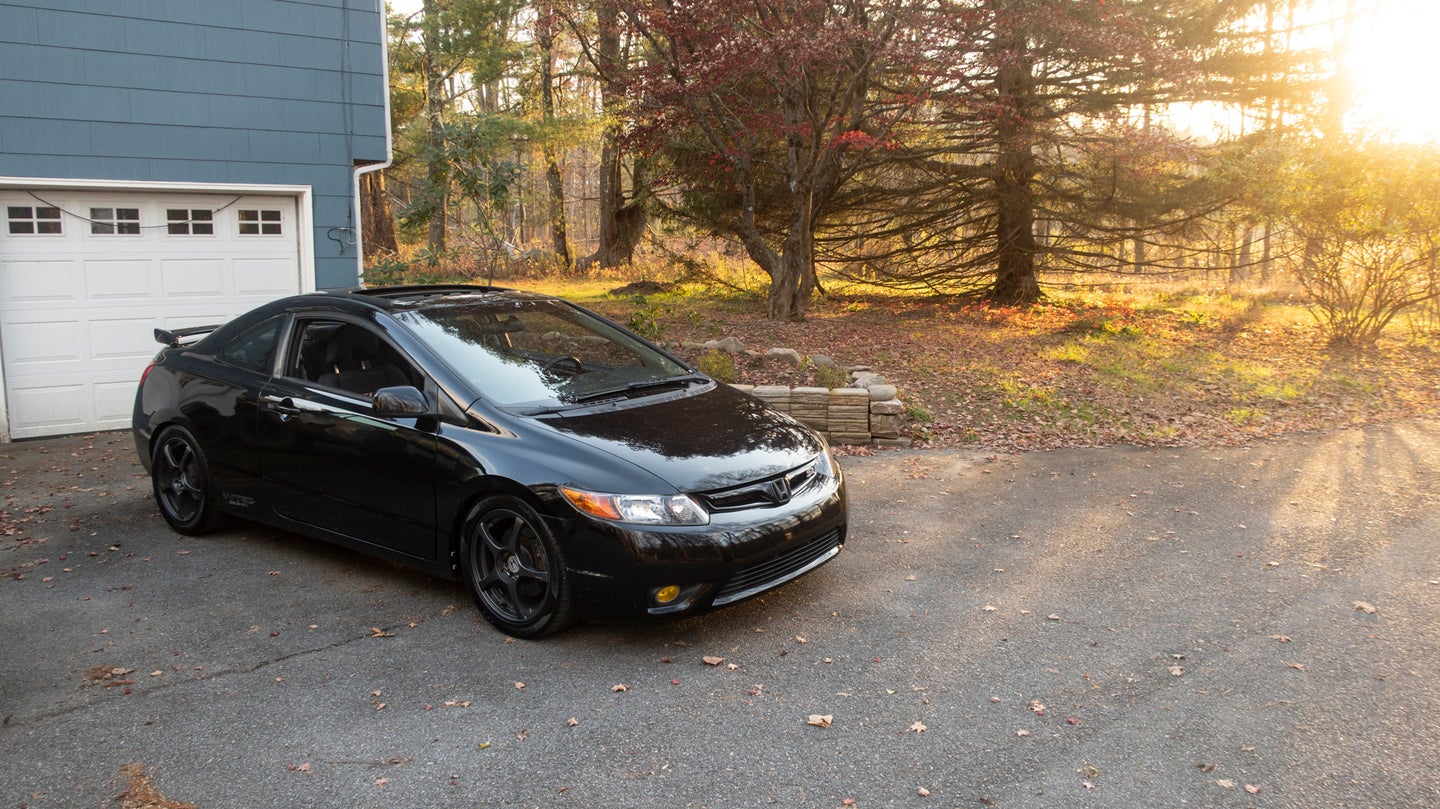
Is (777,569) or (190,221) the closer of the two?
(777,569)

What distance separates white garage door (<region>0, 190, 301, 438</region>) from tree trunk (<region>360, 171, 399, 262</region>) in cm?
1635

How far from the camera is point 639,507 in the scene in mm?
4148

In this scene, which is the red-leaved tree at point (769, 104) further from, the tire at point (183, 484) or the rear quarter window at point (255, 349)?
the tire at point (183, 484)

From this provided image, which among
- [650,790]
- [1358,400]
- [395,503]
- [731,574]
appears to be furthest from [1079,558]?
[1358,400]

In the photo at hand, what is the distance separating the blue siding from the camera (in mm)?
8531

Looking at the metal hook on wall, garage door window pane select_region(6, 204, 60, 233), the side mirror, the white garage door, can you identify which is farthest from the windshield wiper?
garage door window pane select_region(6, 204, 60, 233)

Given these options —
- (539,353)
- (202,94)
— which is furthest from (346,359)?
(202,94)

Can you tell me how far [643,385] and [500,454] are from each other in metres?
1.06

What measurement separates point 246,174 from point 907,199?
11.8 meters

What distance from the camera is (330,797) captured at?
126 inches

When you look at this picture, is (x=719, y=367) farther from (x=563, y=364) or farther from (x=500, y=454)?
(x=500, y=454)

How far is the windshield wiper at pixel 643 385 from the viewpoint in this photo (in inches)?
196

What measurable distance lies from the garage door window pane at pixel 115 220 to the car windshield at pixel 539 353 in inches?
222

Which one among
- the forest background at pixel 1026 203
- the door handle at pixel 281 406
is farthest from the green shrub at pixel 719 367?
the door handle at pixel 281 406
